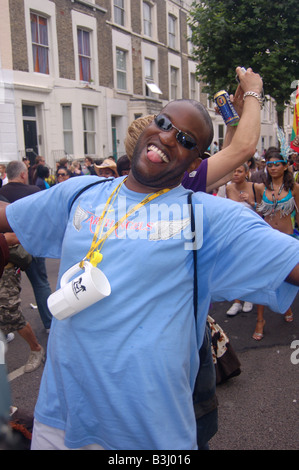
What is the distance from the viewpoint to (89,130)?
17734 millimetres

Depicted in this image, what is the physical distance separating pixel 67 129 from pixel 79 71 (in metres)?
2.42

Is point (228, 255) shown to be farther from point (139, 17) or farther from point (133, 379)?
point (139, 17)

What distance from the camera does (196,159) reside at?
1608 mm

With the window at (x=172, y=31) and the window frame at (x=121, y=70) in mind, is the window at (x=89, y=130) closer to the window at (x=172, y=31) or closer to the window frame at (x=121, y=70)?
the window frame at (x=121, y=70)

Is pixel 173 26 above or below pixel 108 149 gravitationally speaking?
above

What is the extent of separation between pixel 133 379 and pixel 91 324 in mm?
220

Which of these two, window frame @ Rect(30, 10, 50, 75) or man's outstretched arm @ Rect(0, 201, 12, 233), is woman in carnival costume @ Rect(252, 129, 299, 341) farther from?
window frame @ Rect(30, 10, 50, 75)

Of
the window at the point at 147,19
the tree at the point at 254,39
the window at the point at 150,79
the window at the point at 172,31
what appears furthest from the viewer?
the window at the point at 172,31

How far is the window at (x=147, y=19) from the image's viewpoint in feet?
68.8

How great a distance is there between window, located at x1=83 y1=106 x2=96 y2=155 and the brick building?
4 cm

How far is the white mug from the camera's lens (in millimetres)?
1285

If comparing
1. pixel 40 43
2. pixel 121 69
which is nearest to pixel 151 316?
pixel 40 43

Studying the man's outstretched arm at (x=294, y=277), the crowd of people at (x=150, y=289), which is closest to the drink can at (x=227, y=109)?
the crowd of people at (x=150, y=289)
